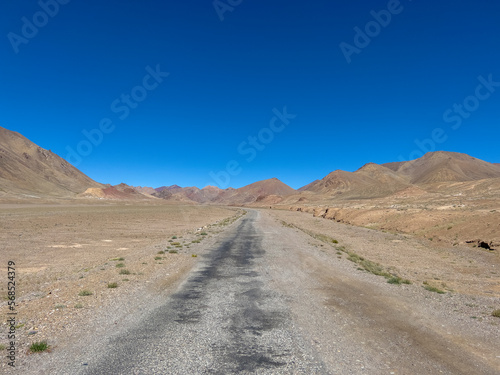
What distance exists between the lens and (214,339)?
7191 mm

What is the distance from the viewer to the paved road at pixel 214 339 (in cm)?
596

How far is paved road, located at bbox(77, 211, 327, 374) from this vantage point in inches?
235

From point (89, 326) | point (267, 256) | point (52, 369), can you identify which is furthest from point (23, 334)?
point (267, 256)

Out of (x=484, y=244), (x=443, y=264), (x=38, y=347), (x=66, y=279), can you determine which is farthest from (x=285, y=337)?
(x=484, y=244)

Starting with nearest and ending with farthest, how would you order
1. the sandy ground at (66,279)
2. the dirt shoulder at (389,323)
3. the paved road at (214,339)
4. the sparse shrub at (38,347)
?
the paved road at (214,339) < the dirt shoulder at (389,323) < the sparse shrub at (38,347) < the sandy ground at (66,279)

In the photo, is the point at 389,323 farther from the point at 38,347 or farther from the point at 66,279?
the point at 66,279

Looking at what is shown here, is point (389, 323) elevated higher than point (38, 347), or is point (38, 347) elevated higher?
point (389, 323)

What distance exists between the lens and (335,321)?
28.0 ft

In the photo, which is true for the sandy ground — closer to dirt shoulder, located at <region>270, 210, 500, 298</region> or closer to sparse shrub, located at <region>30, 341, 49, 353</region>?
sparse shrub, located at <region>30, 341, 49, 353</region>

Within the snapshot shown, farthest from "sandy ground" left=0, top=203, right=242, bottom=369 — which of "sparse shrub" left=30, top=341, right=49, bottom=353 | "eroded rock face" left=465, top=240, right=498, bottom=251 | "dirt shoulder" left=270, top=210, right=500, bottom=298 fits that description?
"eroded rock face" left=465, top=240, right=498, bottom=251

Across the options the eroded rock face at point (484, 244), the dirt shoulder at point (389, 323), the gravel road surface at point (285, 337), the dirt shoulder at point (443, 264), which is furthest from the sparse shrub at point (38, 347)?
the eroded rock face at point (484, 244)

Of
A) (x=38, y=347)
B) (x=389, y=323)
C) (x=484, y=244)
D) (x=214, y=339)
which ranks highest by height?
(x=484, y=244)

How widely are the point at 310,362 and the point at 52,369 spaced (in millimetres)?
5386

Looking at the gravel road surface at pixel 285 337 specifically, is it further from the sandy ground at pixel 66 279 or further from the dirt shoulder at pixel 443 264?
the dirt shoulder at pixel 443 264
